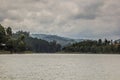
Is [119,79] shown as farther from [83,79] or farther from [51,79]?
[51,79]

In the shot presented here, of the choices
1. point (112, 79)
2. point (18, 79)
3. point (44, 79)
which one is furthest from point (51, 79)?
point (112, 79)

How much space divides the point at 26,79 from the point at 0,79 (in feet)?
13.8

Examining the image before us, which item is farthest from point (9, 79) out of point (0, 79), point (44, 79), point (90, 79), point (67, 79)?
point (90, 79)

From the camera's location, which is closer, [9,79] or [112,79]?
[9,79]

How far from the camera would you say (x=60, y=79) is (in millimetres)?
53188

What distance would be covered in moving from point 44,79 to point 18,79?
13.9 feet

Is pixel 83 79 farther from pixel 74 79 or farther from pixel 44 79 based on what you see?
pixel 44 79

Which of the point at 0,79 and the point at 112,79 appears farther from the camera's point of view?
the point at 112,79

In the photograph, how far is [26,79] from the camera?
52.3m

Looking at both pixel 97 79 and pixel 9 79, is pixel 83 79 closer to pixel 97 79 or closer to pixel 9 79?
pixel 97 79

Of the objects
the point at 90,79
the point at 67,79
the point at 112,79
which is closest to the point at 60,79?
the point at 67,79

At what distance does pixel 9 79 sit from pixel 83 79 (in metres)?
12.4

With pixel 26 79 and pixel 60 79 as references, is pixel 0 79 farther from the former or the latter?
pixel 60 79

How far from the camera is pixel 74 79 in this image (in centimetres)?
5412
